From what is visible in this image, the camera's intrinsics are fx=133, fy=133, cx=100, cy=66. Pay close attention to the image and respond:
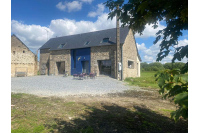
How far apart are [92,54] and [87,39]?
3.82 metres

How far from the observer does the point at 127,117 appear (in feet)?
12.9

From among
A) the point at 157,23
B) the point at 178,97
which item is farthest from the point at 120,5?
the point at 178,97

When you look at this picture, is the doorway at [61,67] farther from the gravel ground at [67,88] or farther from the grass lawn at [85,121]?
the grass lawn at [85,121]

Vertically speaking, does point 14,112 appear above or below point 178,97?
below

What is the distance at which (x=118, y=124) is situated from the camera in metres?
3.40

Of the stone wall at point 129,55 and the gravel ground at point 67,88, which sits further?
the stone wall at point 129,55

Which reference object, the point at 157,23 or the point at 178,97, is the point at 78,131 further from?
the point at 157,23

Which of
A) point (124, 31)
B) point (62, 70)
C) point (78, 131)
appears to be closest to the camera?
point (78, 131)

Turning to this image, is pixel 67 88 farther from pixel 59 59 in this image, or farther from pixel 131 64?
pixel 59 59

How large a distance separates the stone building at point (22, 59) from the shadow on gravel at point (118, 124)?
23.8 meters

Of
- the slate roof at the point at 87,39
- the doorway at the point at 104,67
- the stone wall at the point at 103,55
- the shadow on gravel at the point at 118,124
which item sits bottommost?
the shadow on gravel at the point at 118,124

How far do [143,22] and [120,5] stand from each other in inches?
21.5

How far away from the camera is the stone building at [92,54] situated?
1830cm

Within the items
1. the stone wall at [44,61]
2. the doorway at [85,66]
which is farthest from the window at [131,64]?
the stone wall at [44,61]
